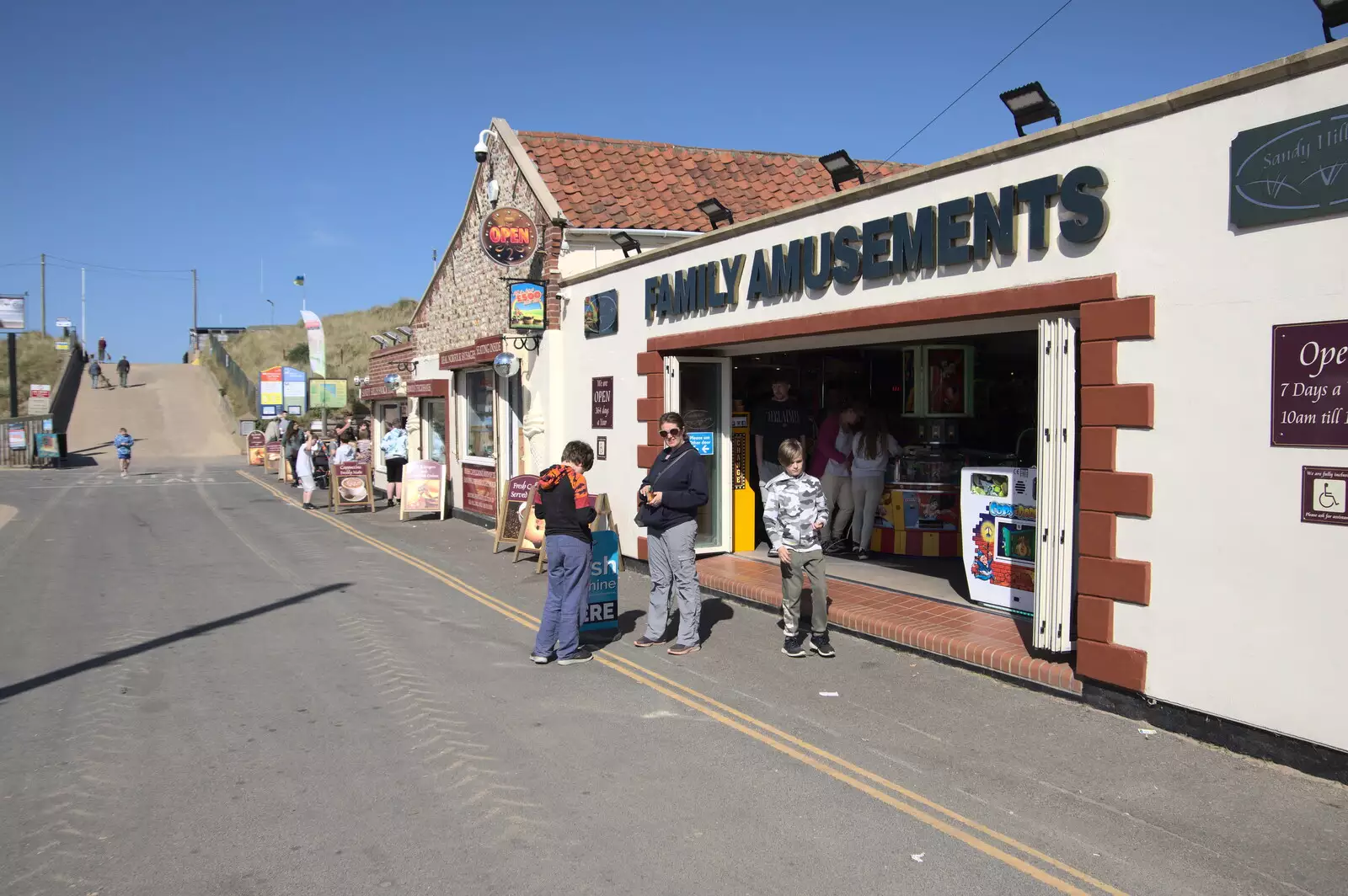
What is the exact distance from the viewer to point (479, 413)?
670 inches

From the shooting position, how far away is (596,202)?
13.6m

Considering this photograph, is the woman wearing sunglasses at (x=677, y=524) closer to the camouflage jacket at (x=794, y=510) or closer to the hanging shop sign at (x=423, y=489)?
the camouflage jacket at (x=794, y=510)

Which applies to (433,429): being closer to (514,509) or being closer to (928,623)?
(514,509)

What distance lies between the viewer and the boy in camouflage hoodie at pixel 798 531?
7.06 m

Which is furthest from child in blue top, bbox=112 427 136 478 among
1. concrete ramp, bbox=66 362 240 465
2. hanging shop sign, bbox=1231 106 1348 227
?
hanging shop sign, bbox=1231 106 1348 227

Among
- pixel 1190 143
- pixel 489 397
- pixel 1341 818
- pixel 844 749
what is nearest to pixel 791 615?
pixel 844 749

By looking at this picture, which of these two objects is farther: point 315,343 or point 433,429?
point 315,343

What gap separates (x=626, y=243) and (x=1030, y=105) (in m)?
6.94

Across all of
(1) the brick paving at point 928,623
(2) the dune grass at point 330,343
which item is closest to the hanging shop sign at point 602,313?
(1) the brick paving at point 928,623

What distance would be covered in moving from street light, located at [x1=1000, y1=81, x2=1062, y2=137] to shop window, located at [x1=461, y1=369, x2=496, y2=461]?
10592 millimetres

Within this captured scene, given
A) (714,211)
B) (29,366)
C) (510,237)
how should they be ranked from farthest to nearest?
(29,366)
(510,237)
(714,211)

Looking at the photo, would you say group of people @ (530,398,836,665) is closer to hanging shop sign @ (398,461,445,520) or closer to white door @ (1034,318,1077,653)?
white door @ (1034,318,1077,653)

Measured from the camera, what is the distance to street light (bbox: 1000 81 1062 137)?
6383 mm

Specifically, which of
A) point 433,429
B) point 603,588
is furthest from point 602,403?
point 433,429
